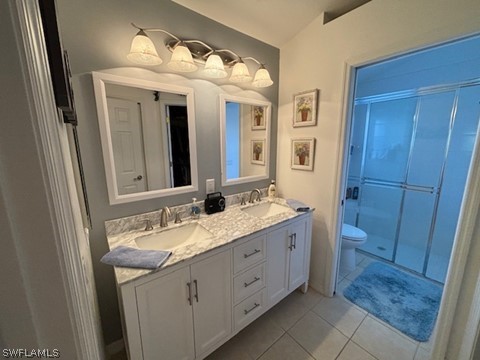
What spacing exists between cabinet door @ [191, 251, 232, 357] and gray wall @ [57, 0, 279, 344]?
59cm

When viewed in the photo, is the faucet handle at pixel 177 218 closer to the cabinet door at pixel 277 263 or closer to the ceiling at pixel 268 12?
the cabinet door at pixel 277 263

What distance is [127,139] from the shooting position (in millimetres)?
1315

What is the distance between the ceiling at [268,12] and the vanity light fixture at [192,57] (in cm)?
21

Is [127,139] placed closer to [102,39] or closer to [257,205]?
[102,39]

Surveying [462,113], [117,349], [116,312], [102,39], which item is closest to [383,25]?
[462,113]

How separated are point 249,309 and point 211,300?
0.39 m

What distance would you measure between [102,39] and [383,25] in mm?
1766

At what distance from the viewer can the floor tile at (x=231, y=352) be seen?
135 centimetres

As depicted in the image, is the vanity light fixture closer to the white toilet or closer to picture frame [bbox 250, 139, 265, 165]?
picture frame [bbox 250, 139, 265, 165]

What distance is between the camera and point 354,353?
4.49ft

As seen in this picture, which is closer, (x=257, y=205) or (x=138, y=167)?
(x=138, y=167)

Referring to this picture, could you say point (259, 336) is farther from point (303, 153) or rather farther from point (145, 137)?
point (145, 137)

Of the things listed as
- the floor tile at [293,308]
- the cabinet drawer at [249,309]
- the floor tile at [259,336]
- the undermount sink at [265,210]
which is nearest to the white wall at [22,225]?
the cabinet drawer at [249,309]

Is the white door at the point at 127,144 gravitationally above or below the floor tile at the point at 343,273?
above
